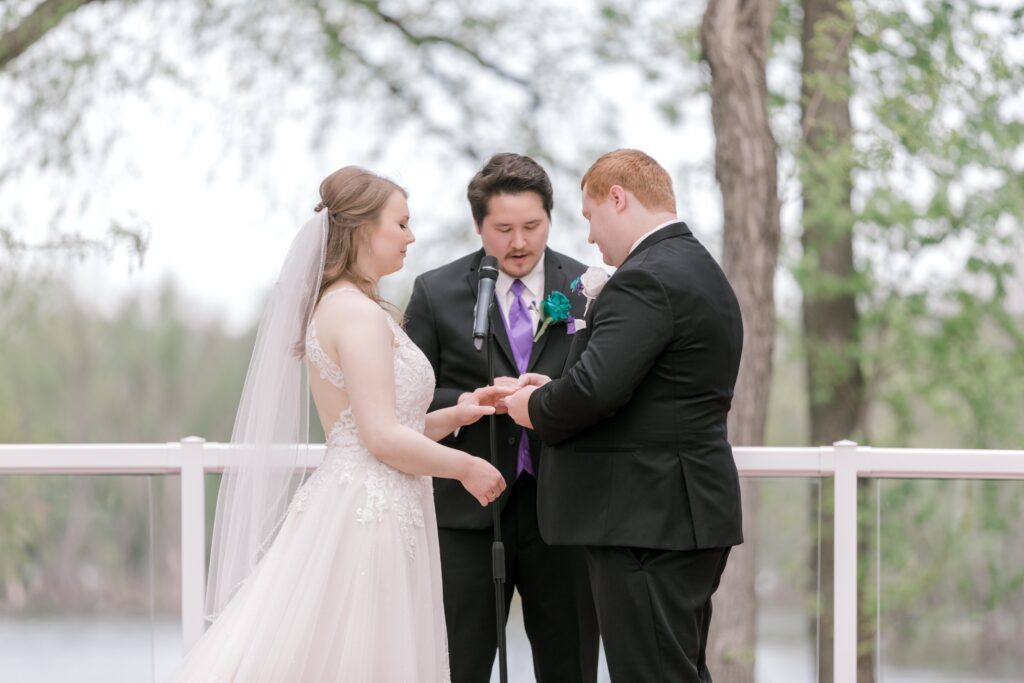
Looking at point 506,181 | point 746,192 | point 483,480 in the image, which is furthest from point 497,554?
point 746,192

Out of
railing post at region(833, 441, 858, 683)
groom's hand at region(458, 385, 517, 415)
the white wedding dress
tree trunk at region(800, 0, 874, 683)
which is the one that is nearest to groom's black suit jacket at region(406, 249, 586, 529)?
groom's hand at region(458, 385, 517, 415)

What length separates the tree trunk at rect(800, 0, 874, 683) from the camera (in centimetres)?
908

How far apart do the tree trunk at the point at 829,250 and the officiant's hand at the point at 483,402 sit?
5055 mm

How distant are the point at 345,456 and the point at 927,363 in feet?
27.3

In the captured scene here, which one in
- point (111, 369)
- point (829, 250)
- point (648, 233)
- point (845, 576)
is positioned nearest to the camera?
point (648, 233)

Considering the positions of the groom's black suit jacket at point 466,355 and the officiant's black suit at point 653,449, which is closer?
the officiant's black suit at point 653,449

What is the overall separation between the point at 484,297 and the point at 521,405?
300mm

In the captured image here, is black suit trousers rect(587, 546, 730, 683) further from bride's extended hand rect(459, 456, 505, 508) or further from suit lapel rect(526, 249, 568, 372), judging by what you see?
suit lapel rect(526, 249, 568, 372)

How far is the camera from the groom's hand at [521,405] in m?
3.27

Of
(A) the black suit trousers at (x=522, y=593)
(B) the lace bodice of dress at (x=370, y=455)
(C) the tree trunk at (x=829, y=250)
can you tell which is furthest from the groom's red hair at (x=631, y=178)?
(C) the tree trunk at (x=829, y=250)

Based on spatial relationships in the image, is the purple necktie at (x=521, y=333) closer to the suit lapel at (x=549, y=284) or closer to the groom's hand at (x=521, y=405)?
the suit lapel at (x=549, y=284)

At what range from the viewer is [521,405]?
3283 mm

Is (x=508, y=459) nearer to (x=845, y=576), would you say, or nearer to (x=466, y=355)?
(x=466, y=355)

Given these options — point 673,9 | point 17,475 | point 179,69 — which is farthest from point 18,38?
point 673,9
